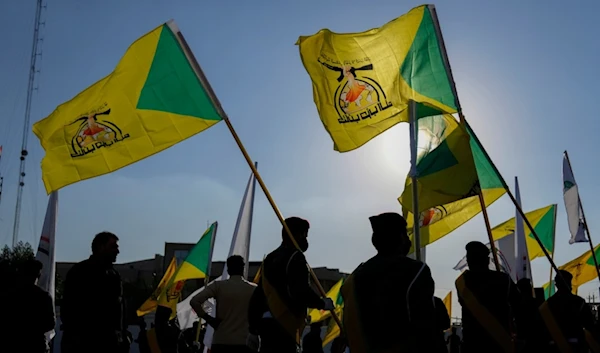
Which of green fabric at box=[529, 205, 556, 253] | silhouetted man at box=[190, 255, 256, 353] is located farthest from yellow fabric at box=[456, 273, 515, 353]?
green fabric at box=[529, 205, 556, 253]

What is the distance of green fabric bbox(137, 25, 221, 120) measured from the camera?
8.84 metres

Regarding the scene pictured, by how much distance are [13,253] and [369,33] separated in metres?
55.3

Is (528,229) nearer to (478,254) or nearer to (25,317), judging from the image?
(478,254)

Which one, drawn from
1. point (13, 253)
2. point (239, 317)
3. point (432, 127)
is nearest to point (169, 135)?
point (239, 317)

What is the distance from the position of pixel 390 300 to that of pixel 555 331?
192 inches

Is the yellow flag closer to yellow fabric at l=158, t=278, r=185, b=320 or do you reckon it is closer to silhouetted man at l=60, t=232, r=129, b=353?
silhouetted man at l=60, t=232, r=129, b=353

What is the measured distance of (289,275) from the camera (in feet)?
19.9

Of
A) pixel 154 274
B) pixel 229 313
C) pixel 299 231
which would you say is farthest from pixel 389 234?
pixel 154 274

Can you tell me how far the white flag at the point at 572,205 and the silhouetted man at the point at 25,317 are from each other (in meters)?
10.4

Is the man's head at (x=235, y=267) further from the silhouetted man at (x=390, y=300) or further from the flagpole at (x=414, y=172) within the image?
the silhouetted man at (x=390, y=300)

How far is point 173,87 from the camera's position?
8.98 metres

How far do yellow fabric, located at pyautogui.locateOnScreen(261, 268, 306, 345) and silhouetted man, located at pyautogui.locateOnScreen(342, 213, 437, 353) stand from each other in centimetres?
142

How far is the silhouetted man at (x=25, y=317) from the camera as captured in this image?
6.71m

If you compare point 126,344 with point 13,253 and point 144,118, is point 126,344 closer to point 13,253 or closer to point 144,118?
point 144,118
